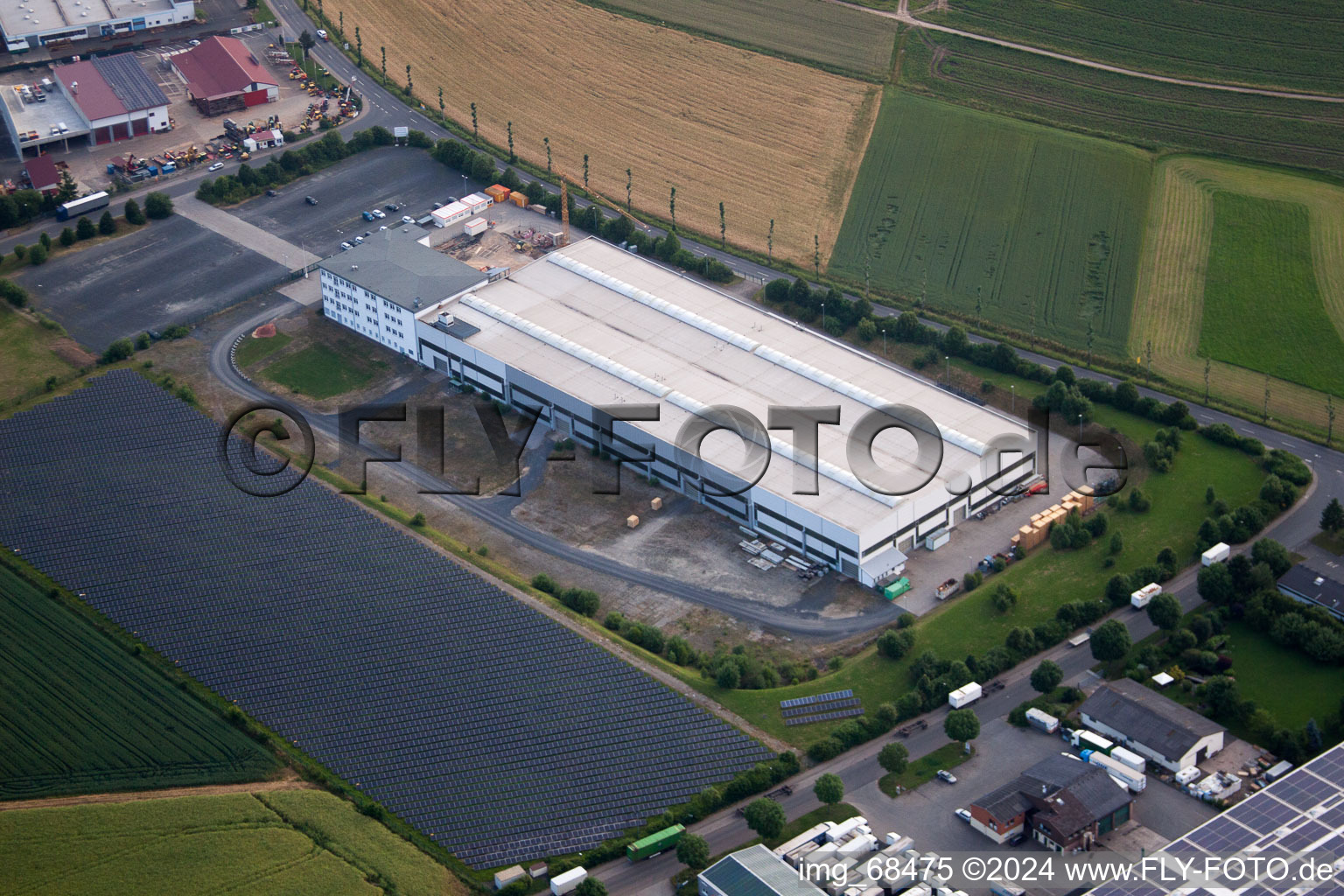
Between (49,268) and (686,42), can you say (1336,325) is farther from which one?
(49,268)

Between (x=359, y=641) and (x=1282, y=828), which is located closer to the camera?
(x=1282, y=828)

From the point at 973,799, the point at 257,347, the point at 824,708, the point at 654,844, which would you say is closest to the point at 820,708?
the point at 824,708

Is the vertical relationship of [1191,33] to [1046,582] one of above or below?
above

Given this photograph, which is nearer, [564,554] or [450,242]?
[564,554]

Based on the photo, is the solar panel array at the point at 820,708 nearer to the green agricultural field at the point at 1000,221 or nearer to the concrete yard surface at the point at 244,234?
the green agricultural field at the point at 1000,221

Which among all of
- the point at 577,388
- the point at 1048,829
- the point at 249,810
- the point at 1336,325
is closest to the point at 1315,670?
the point at 1048,829

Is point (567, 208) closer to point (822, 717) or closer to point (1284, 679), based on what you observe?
point (822, 717)

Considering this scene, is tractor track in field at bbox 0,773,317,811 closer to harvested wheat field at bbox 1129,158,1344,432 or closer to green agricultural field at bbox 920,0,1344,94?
harvested wheat field at bbox 1129,158,1344,432
